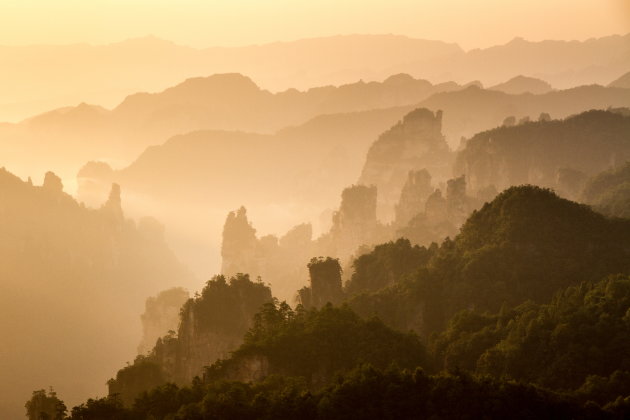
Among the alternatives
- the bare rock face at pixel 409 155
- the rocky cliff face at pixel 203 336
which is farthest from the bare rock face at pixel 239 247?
the rocky cliff face at pixel 203 336

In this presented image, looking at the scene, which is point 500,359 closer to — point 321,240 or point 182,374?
point 182,374

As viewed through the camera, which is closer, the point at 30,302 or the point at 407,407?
the point at 407,407

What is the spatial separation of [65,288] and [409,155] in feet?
261

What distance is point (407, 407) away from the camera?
47938 mm

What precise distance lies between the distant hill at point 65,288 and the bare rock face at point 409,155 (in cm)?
4869

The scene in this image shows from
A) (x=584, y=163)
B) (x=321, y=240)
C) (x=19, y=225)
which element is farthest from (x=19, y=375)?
(x=584, y=163)

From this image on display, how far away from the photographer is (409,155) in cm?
18662

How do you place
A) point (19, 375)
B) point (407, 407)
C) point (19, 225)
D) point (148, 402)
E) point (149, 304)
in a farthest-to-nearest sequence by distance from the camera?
point (19, 225), point (149, 304), point (19, 375), point (148, 402), point (407, 407)

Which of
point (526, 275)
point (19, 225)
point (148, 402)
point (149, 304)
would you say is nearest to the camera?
point (148, 402)

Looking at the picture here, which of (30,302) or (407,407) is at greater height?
(30,302)

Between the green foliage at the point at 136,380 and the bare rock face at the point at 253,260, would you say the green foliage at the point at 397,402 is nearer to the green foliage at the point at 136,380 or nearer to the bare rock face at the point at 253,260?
the green foliage at the point at 136,380

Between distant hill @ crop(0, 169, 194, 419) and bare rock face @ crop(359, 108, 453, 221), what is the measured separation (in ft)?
160

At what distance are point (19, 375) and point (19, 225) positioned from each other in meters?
38.9

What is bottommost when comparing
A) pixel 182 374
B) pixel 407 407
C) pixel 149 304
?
pixel 407 407
